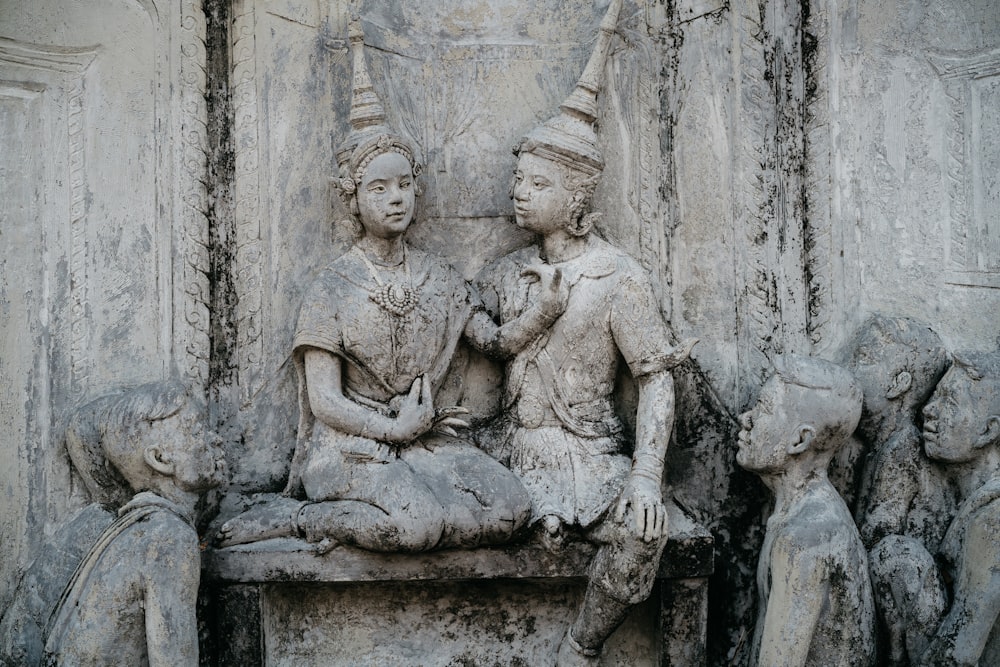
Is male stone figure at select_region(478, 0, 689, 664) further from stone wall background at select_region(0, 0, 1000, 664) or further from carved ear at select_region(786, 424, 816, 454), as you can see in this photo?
carved ear at select_region(786, 424, 816, 454)

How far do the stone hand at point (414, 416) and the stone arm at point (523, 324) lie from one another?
0.35 meters

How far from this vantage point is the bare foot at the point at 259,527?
7469mm

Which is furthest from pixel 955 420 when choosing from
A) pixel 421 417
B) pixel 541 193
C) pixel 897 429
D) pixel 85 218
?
pixel 85 218

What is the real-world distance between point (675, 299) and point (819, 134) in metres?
0.97

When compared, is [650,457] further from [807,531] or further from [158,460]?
[158,460]

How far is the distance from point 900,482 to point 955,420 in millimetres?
344

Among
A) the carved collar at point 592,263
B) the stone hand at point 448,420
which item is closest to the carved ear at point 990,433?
the carved collar at point 592,263

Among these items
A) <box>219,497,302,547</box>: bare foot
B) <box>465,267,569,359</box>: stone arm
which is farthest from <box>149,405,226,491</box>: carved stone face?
<box>465,267,569,359</box>: stone arm

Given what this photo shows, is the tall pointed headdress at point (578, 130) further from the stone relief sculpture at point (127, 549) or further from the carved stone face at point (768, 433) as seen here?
the stone relief sculpture at point (127, 549)

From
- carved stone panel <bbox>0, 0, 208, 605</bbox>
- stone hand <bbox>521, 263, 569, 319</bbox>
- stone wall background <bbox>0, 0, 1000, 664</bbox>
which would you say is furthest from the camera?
stone wall background <bbox>0, 0, 1000, 664</bbox>

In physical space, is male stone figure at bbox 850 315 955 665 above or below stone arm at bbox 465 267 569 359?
below

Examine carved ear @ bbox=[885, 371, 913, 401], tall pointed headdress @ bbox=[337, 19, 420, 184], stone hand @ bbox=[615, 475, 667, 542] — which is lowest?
stone hand @ bbox=[615, 475, 667, 542]

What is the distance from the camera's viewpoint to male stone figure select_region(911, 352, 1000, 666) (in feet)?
A: 23.8

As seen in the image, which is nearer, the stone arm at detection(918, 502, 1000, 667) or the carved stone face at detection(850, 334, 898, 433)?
the stone arm at detection(918, 502, 1000, 667)
